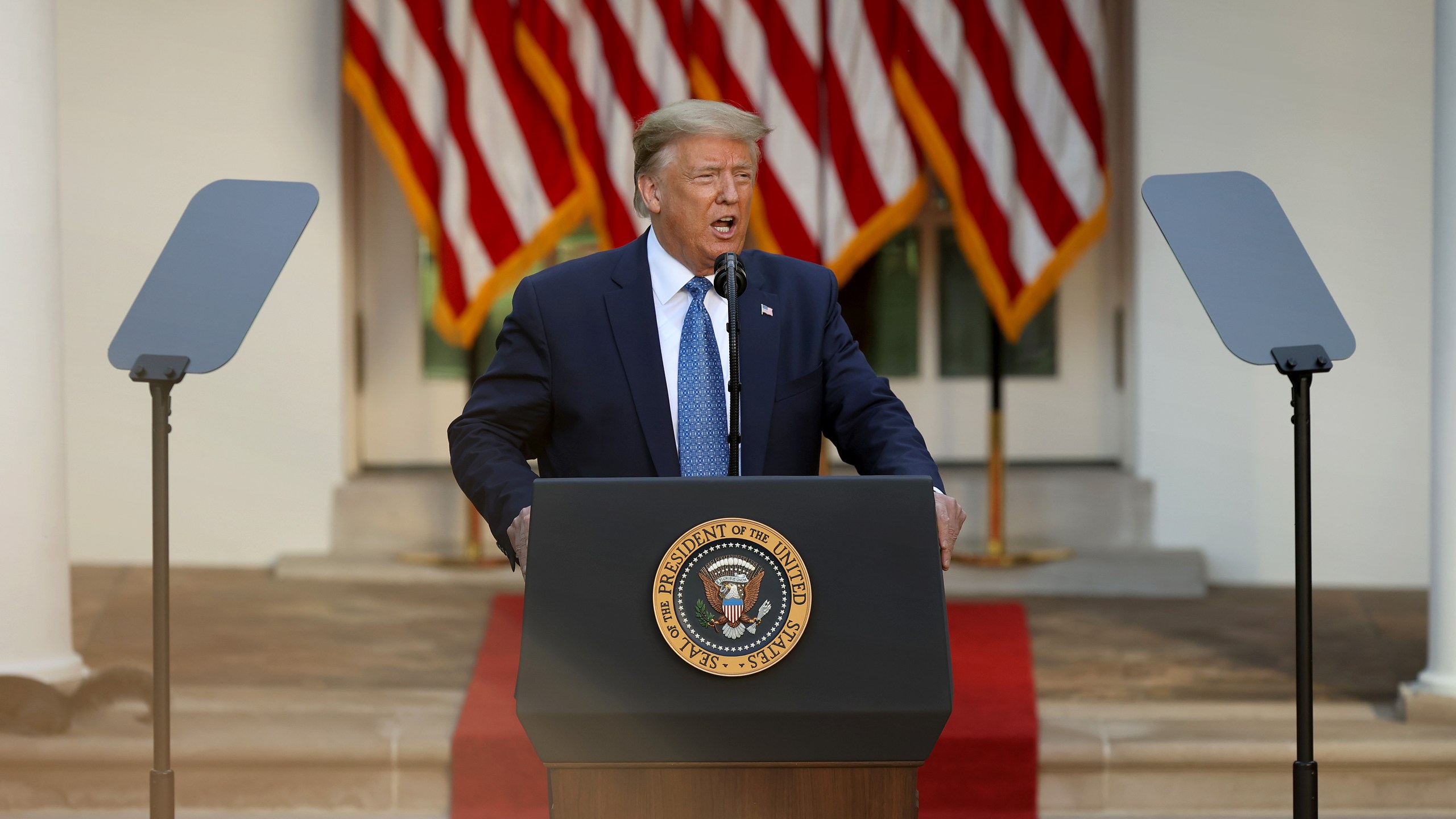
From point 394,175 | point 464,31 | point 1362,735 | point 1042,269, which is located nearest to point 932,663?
point 1362,735

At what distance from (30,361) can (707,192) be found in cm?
234

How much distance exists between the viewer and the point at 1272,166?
527 cm

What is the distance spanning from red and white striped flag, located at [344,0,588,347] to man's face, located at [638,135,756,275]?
127 inches

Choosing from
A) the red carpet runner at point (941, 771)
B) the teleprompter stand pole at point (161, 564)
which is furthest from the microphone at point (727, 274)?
the red carpet runner at point (941, 771)

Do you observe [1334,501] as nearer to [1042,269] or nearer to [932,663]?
[1042,269]

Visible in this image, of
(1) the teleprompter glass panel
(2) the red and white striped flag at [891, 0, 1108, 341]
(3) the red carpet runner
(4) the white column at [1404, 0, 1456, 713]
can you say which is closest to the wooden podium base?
(3) the red carpet runner

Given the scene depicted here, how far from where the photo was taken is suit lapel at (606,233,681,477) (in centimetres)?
200

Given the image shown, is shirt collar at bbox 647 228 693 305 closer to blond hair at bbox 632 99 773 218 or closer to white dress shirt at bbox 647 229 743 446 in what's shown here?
white dress shirt at bbox 647 229 743 446

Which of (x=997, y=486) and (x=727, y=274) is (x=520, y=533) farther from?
(x=997, y=486)

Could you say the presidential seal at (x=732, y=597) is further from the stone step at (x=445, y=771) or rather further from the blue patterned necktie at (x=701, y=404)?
the stone step at (x=445, y=771)

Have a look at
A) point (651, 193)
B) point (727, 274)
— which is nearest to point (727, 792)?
point (727, 274)

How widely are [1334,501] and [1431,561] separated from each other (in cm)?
180

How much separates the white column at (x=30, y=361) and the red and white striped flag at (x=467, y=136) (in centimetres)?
168

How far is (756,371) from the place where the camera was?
2.01 meters
